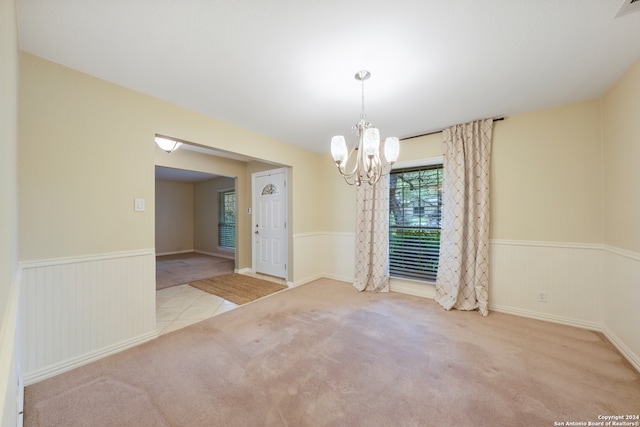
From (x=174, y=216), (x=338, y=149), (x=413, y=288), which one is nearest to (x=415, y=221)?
(x=413, y=288)

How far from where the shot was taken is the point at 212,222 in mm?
7297

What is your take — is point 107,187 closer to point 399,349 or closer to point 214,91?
point 214,91

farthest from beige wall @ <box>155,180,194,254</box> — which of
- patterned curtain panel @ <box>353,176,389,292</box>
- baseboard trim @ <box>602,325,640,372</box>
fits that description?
baseboard trim @ <box>602,325,640,372</box>

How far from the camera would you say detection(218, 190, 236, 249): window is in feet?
22.6

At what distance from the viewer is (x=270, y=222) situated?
179 inches

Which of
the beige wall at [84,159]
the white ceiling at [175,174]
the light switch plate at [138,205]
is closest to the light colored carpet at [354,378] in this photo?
the beige wall at [84,159]

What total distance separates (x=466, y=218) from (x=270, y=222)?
325 cm

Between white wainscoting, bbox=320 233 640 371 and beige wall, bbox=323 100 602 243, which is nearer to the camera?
white wainscoting, bbox=320 233 640 371

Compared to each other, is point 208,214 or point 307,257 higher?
point 208,214

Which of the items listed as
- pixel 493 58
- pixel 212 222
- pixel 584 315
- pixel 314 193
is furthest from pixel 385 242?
pixel 212 222

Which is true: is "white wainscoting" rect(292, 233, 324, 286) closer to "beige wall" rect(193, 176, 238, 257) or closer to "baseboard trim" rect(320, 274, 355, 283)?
"baseboard trim" rect(320, 274, 355, 283)

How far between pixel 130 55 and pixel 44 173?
1113 mm

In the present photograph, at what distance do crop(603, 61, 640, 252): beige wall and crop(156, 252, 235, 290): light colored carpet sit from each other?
18.4ft

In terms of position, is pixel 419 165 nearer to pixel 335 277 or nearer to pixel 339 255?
A: pixel 339 255
